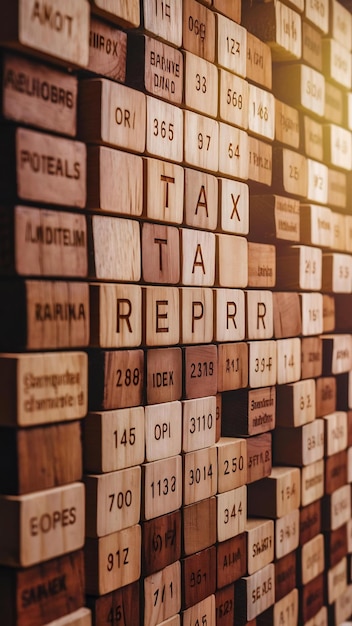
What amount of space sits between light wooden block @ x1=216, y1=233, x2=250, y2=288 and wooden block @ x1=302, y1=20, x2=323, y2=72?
20.7 inches

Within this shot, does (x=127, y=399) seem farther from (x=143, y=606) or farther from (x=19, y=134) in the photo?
(x=19, y=134)

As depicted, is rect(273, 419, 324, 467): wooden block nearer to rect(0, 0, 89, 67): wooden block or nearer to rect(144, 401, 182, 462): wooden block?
rect(144, 401, 182, 462): wooden block

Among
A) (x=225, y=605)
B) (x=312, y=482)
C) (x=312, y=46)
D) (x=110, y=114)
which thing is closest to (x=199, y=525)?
(x=225, y=605)

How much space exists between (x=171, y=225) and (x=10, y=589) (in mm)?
628

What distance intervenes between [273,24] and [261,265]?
1.58 feet

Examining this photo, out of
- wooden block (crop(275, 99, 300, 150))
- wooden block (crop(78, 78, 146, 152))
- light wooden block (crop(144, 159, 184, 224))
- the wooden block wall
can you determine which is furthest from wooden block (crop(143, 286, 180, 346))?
wooden block (crop(275, 99, 300, 150))

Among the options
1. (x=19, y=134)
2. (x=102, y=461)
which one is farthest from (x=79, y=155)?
(x=102, y=461)

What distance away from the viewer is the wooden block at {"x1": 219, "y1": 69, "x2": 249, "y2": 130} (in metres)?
1.68

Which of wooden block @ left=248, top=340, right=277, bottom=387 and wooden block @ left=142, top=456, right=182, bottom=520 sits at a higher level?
wooden block @ left=248, top=340, right=277, bottom=387

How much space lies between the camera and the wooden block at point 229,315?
1.66 meters

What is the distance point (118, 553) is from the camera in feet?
4.51

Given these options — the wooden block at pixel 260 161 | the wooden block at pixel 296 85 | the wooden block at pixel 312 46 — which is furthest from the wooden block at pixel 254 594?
the wooden block at pixel 312 46

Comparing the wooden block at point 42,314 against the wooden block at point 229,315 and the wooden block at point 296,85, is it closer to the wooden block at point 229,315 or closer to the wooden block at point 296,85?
the wooden block at point 229,315

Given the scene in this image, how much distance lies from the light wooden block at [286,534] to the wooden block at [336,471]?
0.21 metres
